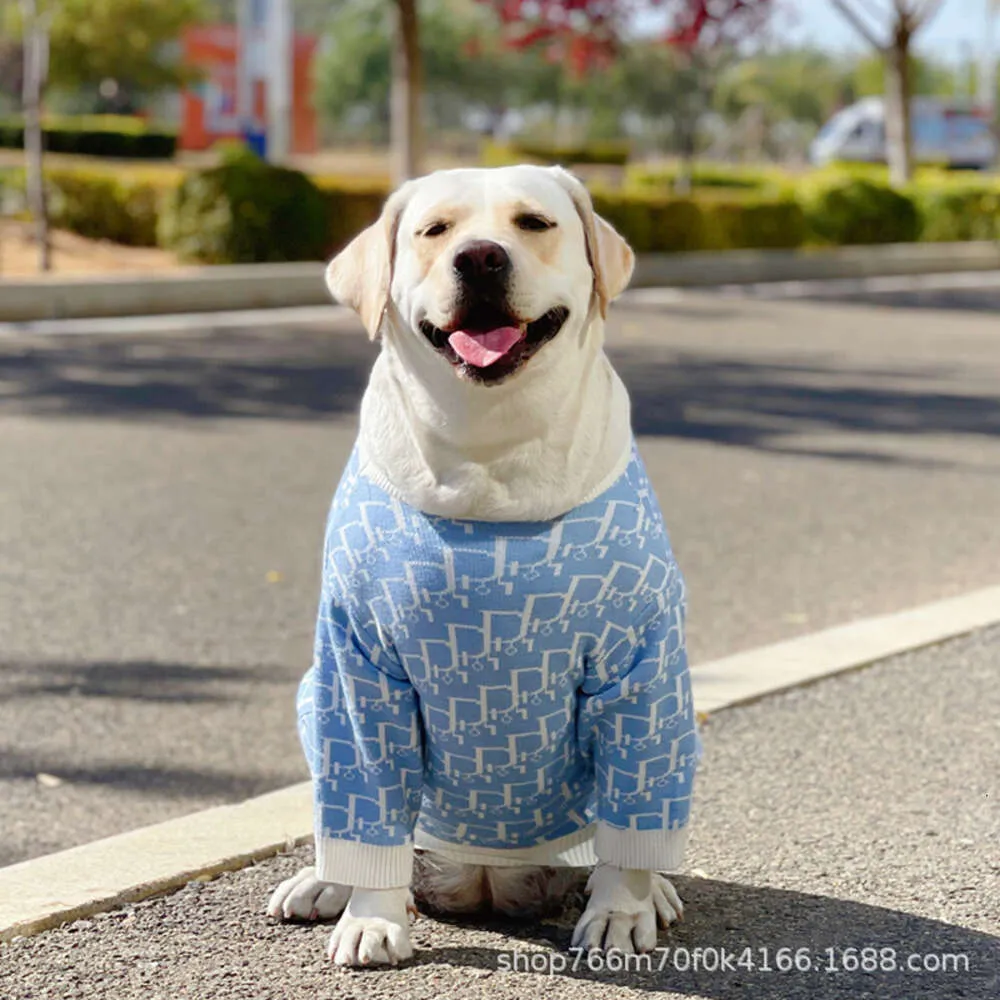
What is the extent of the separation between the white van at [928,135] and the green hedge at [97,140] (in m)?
23.7

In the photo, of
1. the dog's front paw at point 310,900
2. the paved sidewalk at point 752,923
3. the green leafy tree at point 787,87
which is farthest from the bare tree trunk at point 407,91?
the green leafy tree at point 787,87

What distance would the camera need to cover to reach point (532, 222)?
3.05 m

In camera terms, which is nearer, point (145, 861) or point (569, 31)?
point (145, 861)

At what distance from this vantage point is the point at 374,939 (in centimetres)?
314

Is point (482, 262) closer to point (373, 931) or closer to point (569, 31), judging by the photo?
point (373, 931)

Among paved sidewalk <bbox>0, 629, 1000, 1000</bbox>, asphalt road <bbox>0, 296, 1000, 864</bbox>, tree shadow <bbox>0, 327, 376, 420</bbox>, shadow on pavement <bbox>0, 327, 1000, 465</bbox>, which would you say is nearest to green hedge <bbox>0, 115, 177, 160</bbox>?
tree shadow <bbox>0, 327, 376, 420</bbox>

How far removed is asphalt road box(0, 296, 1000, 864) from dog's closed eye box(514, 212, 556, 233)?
192cm

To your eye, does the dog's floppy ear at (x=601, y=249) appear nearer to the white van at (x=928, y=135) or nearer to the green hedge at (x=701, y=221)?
the green hedge at (x=701, y=221)

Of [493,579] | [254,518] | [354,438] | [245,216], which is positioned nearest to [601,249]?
[493,579]

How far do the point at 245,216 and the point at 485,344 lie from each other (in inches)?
559

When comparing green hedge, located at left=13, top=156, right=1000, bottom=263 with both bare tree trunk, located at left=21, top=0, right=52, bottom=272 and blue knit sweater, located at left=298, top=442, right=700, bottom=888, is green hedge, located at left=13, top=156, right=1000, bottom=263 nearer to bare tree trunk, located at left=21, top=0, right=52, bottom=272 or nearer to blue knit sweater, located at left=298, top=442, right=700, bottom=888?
bare tree trunk, located at left=21, top=0, right=52, bottom=272

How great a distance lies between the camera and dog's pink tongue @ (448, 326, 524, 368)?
294cm

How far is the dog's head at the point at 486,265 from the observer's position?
2.94 metres

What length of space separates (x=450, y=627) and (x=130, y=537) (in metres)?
4.23
